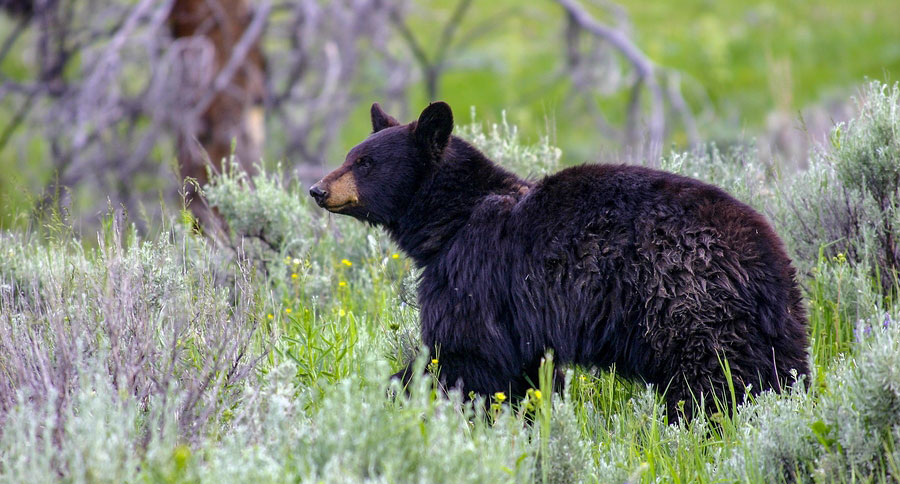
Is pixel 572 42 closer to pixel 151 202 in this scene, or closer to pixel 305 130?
pixel 305 130

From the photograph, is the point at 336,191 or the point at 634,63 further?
the point at 634,63

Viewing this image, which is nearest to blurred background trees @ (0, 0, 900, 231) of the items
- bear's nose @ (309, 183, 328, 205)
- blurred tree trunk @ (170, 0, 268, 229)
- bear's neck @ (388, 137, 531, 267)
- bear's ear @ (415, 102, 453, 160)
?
blurred tree trunk @ (170, 0, 268, 229)

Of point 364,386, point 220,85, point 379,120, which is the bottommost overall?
point 364,386

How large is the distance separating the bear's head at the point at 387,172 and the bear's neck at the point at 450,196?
61mm

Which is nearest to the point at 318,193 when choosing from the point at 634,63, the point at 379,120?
the point at 379,120

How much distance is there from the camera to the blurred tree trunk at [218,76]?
922 centimetres

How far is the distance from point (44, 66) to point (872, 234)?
26.8 feet

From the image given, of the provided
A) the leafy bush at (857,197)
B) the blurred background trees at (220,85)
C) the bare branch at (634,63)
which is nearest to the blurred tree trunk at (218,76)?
the blurred background trees at (220,85)

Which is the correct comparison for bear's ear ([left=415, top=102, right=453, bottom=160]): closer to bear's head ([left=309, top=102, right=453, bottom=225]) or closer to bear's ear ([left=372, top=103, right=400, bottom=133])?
bear's head ([left=309, top=102, right=453, bottom=225])

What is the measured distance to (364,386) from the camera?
3.44 m

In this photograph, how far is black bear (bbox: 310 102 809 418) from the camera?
3.53m

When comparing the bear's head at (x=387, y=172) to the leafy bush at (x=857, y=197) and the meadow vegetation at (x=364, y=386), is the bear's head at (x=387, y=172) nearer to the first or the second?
the meadow vegetation at (x=364, y=386)

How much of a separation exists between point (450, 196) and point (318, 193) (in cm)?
62

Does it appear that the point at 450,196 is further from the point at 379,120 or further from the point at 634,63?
the point at 634,63
